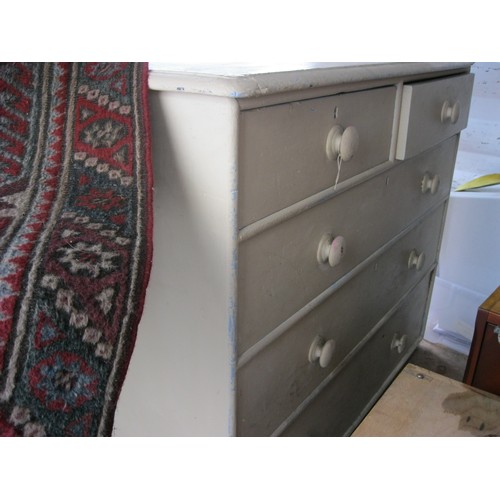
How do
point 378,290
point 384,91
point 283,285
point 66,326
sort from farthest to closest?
point 378,290 < point 384,91 < point 283,285 < point 66,326

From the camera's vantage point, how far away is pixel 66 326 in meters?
0.44

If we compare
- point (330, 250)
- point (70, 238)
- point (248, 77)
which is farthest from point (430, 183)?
point (70, 238)

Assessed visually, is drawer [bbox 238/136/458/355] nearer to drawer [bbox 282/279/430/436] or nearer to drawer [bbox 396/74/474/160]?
drawer [bbox 396/74/474/160]

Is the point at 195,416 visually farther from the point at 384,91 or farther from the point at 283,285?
the point at 384,91

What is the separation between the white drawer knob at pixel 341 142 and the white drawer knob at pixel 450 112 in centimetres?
44

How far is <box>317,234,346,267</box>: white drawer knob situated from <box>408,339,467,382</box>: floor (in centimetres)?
84

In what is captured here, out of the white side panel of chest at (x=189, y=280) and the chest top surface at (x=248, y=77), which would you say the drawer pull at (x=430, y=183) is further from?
the white side panel of chest at (x=189, y=280)

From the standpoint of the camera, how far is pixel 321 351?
2.68ft

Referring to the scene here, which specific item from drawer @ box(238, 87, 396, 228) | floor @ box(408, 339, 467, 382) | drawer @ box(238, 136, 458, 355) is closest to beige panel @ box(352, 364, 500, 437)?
drawer @ box(238, 136, 458, 355)

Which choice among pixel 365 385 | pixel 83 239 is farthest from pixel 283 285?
pixel 365 385

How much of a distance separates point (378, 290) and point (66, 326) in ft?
2.47

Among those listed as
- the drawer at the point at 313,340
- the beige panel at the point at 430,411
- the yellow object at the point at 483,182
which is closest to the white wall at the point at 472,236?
the yellow object at the point at 483,182

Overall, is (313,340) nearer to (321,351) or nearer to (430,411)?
(321,351)

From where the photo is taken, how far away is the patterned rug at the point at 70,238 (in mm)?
424
